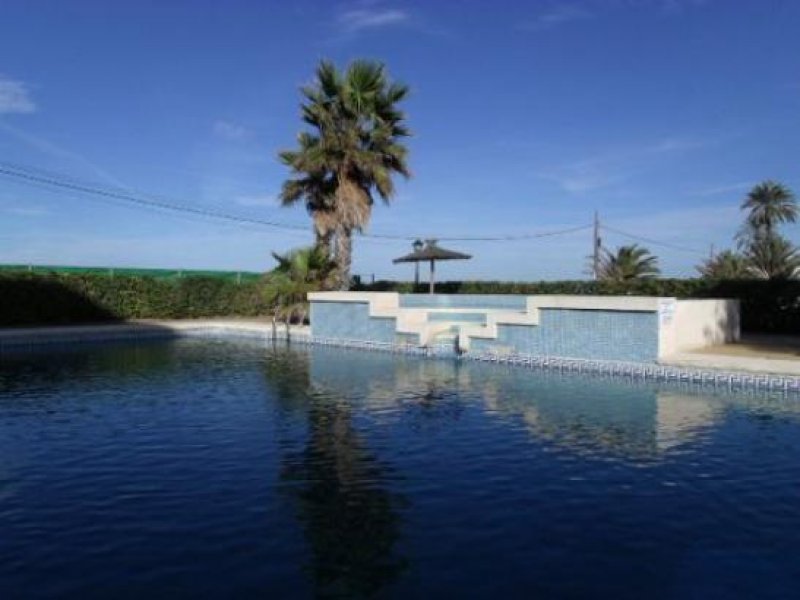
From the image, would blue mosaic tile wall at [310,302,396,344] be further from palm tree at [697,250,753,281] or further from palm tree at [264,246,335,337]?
palm tree at [697,250,753,281]

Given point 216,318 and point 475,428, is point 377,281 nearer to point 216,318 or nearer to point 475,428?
point 216,318

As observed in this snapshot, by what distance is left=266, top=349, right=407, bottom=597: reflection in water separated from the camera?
5359mm

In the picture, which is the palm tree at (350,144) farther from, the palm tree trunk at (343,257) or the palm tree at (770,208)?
the palm tree at (770,208)

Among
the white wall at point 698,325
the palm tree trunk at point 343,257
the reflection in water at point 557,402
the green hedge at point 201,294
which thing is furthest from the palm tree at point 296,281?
the white wall at point 698,325

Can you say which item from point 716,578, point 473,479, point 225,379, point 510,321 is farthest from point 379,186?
point 716,578

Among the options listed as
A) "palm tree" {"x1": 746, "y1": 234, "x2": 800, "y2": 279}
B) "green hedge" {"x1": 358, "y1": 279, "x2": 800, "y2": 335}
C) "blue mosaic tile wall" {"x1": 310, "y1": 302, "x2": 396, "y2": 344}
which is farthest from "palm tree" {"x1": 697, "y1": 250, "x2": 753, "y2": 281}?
"blue mosaic tile wall" {"x1": 310, "y1": 302, "x2": 396, "y2": 344}

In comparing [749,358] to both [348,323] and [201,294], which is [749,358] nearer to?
[348,323]

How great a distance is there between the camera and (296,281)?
25.1 metres

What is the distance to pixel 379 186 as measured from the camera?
24.9 metres

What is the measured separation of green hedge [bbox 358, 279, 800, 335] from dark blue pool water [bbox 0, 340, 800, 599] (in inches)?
391

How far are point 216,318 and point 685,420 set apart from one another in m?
24.0

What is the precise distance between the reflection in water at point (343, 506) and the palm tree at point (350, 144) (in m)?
14.4

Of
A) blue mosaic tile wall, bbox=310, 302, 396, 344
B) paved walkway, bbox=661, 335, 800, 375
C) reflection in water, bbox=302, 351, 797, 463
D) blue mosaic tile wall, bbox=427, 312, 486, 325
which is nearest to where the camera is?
reflection in water, bbox=302, 351, 797, 463

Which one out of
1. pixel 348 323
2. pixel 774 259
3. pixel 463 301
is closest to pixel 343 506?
pixel 348 323
